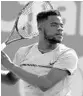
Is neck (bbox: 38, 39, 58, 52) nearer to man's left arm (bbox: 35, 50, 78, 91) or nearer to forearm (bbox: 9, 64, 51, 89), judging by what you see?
man's left arm (bbox: 35, 50, 78, 91)

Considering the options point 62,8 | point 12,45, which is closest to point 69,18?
point 62,8

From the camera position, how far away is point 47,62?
205 centimetres

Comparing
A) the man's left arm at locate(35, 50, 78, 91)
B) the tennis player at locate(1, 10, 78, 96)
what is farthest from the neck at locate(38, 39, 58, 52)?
the man's left arm at locate(35, 50, 78, 91)

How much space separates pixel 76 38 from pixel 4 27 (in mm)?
801

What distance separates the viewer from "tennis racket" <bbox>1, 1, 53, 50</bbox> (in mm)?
2275

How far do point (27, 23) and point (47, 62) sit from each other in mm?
587

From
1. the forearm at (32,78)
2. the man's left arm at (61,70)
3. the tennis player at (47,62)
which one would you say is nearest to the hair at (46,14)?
the tennis player at (47,62)

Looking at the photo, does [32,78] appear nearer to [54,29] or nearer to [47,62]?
[47,62]

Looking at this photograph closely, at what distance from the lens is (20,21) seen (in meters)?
2.34

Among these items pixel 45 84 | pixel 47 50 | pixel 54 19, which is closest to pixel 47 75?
pixel 45 84

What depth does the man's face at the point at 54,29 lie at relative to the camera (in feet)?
6.75

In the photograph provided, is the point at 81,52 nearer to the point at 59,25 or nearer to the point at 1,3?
the point at 1,3

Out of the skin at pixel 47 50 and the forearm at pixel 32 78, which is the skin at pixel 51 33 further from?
the forearm at pixel 32 78

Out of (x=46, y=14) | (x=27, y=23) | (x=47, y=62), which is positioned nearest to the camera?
(x=47, y=62)
